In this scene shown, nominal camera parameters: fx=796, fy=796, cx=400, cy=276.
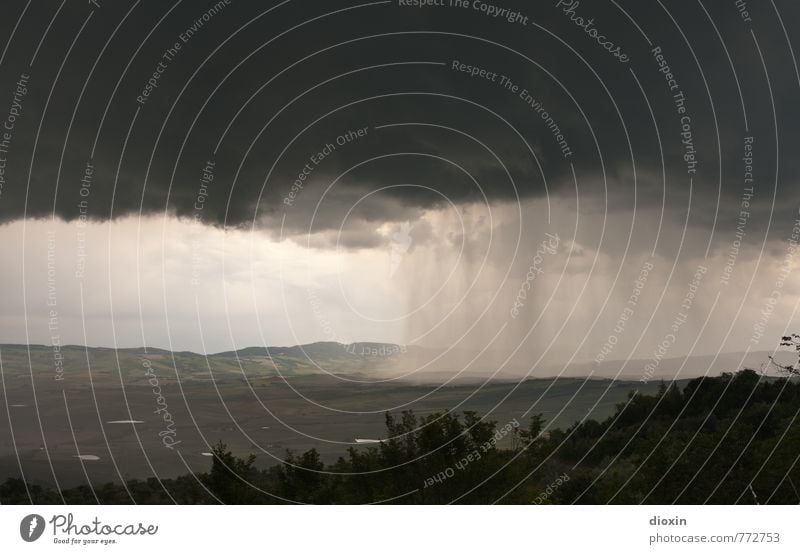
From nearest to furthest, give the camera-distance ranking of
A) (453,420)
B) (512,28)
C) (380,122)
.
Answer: (512,28) → (380,122) → (453,420)

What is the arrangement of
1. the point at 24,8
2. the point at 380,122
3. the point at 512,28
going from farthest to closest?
the point at 380,122
the point at 512,28
the point at 24,8

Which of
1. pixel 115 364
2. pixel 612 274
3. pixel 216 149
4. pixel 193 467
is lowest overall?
pixel 193 467

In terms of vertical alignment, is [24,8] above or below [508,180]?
above

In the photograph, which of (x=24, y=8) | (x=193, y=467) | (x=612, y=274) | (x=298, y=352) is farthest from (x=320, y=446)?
(x=24, y=8)
